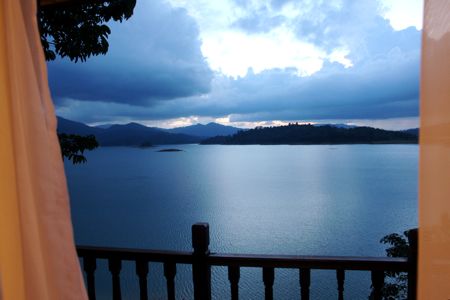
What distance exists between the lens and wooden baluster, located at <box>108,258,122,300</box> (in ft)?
5.34

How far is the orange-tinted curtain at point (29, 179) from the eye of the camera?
926 millimetres

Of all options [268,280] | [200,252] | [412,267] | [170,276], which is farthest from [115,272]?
[412,267]

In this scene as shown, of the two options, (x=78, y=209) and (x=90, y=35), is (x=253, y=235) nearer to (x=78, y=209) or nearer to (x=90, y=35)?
(x=78, y=209)

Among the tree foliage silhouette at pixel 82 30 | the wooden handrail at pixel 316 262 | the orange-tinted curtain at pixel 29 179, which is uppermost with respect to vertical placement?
the tree foliage silhouette at pixel 82 30

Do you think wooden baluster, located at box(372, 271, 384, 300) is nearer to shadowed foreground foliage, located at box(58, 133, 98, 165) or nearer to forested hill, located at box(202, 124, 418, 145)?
shadowed foreground foliage, located at box(58, 133, 98, 165)

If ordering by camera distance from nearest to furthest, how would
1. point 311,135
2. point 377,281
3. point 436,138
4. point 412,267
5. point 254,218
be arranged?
1. point 436,138
2. point 412,267
3. point 377,281
4. point 254,218
5. point 311,135

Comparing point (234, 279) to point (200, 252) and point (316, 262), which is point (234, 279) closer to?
point (200, 252)

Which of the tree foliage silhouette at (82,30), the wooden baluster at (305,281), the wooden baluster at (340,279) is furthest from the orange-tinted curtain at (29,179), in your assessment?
the tree foliage silhouette at (82,30)

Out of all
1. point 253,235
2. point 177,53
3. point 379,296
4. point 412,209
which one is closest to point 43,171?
point 379,296

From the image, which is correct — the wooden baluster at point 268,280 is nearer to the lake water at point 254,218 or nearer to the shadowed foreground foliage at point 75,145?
the shadowed foreground foliage at point 75,145

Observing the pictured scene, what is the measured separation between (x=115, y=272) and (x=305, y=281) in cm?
102

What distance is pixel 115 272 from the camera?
5.41ft

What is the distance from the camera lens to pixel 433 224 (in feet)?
3.28

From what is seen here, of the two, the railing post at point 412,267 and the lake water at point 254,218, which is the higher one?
the railing post at point 412,267
